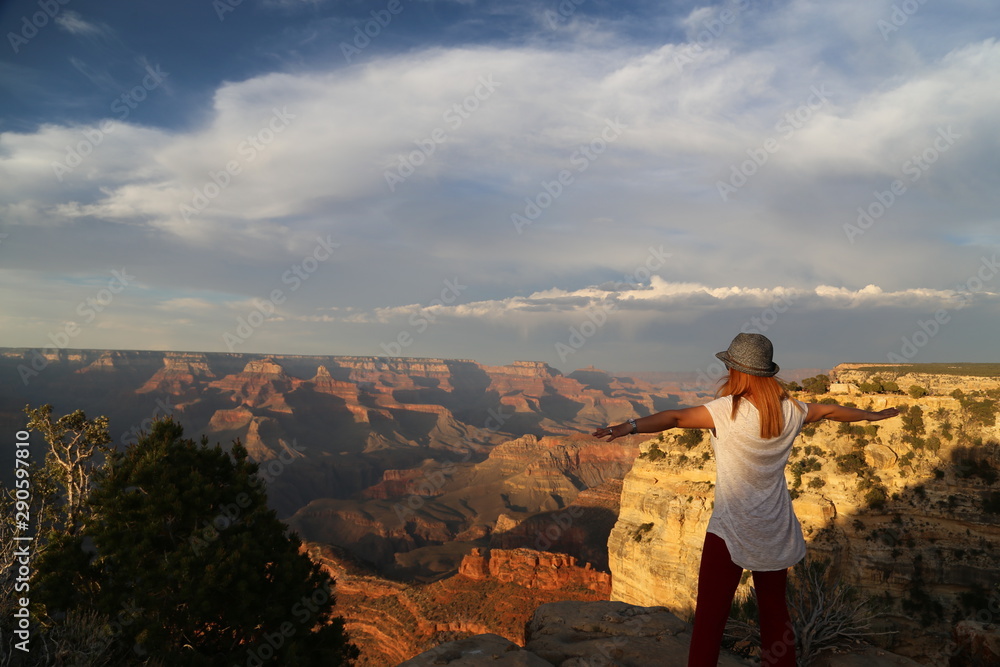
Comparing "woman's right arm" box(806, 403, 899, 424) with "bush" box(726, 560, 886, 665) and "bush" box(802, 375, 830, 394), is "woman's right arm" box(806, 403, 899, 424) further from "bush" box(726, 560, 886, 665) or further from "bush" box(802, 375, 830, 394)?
"bush" box(802, 375, 830, 394)

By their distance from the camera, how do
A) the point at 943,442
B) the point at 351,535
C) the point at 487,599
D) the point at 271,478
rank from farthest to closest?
the point at 271,478 → the point at 351,535 → the point at 487,599 → the point at 943,442

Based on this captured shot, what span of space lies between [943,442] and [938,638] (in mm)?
8717

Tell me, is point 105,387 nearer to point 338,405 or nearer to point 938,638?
point 338,405

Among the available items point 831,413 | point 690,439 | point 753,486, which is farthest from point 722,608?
point 690,439

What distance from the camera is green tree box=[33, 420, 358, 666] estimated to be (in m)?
10.1

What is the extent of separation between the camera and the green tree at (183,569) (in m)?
10.1

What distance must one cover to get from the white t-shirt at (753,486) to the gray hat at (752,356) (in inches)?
10.3

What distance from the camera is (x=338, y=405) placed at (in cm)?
19488

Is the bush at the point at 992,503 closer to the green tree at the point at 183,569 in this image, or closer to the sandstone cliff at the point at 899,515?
the sandstone cliff at the point at 899,515

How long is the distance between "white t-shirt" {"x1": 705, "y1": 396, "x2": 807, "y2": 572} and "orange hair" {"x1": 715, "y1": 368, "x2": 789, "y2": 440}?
0.05 meters

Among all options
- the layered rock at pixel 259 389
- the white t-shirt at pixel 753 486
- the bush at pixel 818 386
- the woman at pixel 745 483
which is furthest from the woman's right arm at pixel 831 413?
the layered rock at pixel 259 389

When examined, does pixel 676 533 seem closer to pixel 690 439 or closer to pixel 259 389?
pixel 690 439

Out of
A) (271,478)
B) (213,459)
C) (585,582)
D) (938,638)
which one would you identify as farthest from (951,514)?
(271,478)

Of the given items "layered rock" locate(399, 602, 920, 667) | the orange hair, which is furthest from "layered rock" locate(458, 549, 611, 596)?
the orange hair
